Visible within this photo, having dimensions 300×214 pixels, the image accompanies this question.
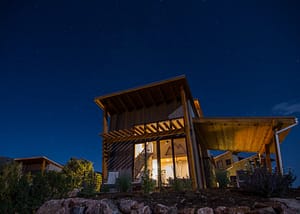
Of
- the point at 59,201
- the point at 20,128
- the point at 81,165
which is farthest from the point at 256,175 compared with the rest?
the point at 20,128

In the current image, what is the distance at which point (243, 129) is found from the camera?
896 centimetres

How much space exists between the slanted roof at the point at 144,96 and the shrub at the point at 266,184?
5.79 m

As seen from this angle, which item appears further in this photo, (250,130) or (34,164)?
(34,164)

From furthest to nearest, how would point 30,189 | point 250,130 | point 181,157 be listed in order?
point 181,157, point 250,130, point 30,189

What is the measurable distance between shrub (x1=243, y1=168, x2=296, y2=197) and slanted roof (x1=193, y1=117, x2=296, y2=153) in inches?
147

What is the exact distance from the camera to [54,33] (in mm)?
21328

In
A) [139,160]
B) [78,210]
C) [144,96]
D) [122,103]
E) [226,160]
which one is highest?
[144,96]

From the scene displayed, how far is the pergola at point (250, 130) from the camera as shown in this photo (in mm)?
7379

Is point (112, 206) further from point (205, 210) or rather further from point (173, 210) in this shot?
point (205, 210)

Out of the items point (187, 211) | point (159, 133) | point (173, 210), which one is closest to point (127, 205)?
point (173, 210)

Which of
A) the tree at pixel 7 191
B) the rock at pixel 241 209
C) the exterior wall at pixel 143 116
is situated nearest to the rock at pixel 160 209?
the rock at pixel 241 209

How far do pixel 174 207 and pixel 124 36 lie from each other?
22.8 m

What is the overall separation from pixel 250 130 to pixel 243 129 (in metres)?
0.27

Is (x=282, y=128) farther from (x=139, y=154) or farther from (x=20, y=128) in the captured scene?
(x=20, y=128)
